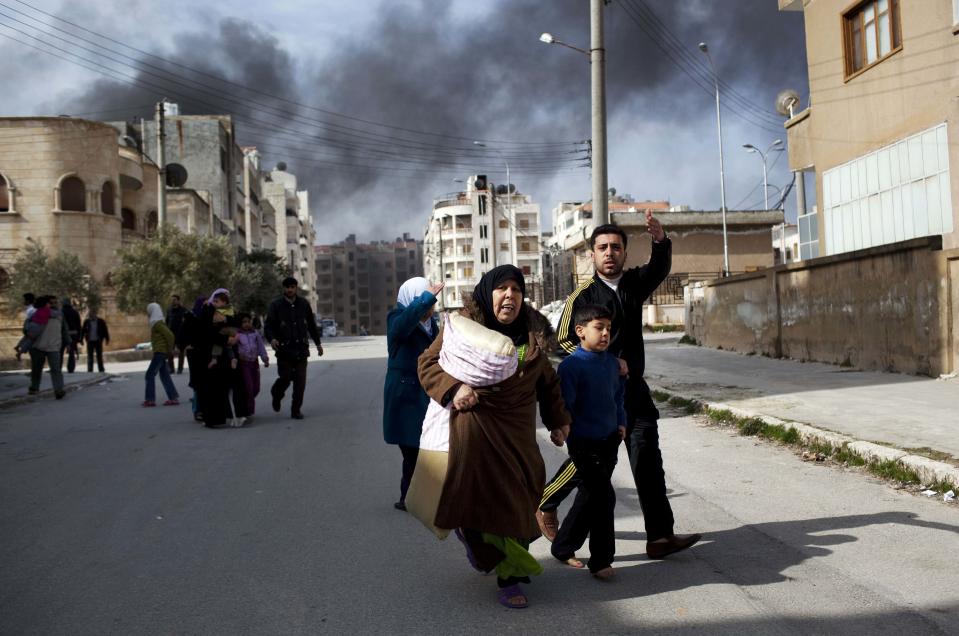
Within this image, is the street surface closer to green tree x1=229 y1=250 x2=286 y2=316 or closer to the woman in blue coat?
the woman in blue coat

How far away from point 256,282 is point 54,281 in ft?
50.1

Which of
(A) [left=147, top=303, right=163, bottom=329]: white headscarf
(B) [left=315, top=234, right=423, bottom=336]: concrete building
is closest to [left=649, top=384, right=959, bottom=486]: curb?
(A) [left=147, top=303, right=163, bottom=329]: white headscarf

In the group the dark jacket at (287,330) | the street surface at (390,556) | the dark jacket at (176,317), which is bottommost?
the street surface at (390,556)

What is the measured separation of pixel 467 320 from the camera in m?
4.04

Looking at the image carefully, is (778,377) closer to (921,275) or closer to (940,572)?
(921,275)

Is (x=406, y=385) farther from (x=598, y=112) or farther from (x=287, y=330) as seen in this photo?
(x=598, y=112)

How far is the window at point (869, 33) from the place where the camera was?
15.1 metres

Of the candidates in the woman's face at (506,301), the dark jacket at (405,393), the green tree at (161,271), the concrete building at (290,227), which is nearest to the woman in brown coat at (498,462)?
the woman's face at (506,301)

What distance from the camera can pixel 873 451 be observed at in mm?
7016

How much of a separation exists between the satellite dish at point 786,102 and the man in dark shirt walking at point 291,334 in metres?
15.1

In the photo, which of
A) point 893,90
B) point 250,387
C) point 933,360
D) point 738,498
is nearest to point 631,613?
point 738,498

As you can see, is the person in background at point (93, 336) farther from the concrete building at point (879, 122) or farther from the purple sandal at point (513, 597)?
the purple sandal at point (513, 597)

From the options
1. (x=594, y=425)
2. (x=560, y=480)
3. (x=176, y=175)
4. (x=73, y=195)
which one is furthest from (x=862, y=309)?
(x=176, y=175)

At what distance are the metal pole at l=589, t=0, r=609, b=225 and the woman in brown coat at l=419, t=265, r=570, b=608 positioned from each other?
1140 cm
